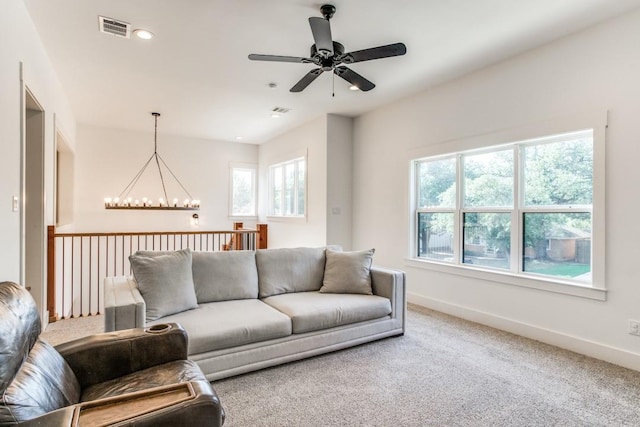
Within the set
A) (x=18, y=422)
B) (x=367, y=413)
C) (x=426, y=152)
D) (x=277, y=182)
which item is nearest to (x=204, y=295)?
(x=367, y=413)

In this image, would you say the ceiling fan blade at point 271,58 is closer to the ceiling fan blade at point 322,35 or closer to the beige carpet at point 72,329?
the ceiling fan blade at point 322,35

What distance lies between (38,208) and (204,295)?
82.3 inches

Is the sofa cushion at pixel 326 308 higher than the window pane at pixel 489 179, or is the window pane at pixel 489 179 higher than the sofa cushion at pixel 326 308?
the window pane at pixel 489 179

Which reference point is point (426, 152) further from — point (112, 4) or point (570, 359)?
point (112, 4)

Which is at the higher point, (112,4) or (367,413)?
(112,4)

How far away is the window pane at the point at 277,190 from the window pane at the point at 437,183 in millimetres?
3427

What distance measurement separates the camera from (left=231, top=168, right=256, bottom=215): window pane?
8047 mm

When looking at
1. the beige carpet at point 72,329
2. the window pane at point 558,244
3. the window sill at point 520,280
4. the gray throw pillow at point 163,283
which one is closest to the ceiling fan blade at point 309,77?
the gray throw pillow at point 163,283

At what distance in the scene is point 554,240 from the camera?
11.1ft

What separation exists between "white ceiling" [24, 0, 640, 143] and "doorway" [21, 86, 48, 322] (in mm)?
814

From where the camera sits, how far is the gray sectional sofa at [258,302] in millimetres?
2510

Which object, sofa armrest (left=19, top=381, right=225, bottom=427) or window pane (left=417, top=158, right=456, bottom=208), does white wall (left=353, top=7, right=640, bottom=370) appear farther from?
sofa armrest (left=19, top=381, right=225, bottom=427)

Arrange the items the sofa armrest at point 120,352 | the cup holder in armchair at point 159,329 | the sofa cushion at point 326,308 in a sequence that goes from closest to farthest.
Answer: the sofa armrest at point 120,352 < the cup holder in armchair at point 159,329 < the sofa cushion at point 326,308

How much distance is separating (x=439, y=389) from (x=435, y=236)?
2480 mm
